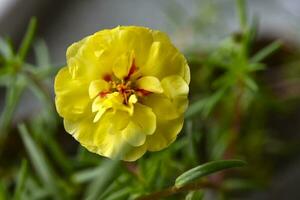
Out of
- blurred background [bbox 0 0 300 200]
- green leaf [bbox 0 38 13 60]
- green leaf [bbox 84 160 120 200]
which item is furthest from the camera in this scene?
blurred background [bbox 0 0 300 200]

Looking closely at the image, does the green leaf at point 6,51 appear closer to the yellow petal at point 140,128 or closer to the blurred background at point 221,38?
the blurred background at point 221,38

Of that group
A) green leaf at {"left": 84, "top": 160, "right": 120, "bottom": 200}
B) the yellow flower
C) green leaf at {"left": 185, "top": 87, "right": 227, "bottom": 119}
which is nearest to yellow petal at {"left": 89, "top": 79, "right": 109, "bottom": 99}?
the yellow flower

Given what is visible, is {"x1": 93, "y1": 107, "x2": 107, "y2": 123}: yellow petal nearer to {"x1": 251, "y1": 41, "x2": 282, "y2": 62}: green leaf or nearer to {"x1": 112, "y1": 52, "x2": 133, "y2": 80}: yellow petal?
{"x1": 112, "y1": 52, "x2": 133, "y2": 80}: yellow petal

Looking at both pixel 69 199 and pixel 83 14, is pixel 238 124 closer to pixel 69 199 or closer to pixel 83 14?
pixel 69 199

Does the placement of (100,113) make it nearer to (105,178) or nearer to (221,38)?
(105,178)

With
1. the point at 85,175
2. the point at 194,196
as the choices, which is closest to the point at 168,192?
the point at 194,196

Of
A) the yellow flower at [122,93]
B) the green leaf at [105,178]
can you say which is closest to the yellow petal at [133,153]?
the yellow flower at [122,93]
